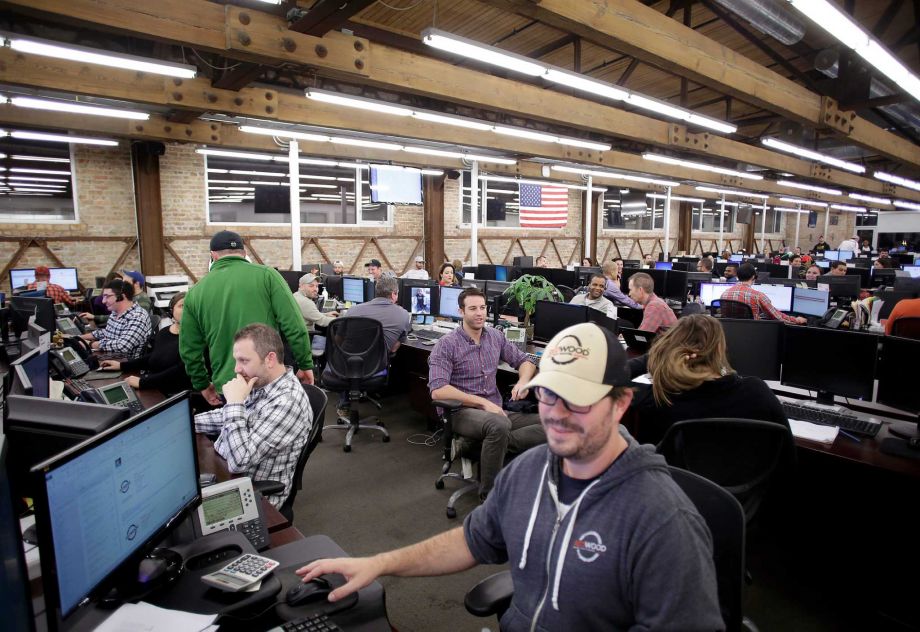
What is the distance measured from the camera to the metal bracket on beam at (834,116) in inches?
284

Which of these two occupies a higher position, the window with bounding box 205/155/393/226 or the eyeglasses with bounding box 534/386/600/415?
the window with bounding box 205/155/393/226

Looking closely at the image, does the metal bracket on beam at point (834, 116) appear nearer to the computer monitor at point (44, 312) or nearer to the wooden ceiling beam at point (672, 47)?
the wooden ceiling beam at point (672, 47)

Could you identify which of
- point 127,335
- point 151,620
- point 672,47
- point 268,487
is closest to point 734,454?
point 268,487

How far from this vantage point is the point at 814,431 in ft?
9.93

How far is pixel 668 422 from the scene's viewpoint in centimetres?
281

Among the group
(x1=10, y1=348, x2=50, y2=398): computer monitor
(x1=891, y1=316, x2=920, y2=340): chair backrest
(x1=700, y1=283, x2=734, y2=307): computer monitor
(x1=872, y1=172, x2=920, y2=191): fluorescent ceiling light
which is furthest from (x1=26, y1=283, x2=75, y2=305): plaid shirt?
(x1=872, y1=172, x2=920, y2=191): fluorescent ceiling light

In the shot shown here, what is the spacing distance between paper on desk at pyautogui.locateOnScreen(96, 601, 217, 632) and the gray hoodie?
0.78 m

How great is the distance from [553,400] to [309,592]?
0.83 meters

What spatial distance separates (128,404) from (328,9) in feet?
10.4

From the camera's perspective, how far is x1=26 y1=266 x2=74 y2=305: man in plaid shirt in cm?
805

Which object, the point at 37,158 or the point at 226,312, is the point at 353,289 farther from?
the point at 37,158

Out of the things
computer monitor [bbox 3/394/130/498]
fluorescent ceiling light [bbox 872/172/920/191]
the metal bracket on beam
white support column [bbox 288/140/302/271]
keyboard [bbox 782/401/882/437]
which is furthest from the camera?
fluorescent ceiling light [bbox 872/172/920/191]

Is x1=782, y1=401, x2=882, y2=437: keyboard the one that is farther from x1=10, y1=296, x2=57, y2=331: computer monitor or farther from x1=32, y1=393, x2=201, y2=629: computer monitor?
x1=10, y1=296, x2=57, y2=331: computer monitor

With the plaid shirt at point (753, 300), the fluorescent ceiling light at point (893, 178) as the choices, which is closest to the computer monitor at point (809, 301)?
the plaid shirt at point (753, 300)
